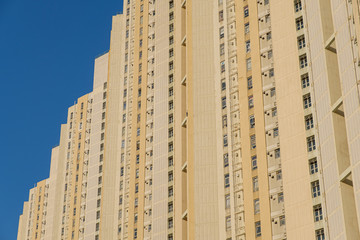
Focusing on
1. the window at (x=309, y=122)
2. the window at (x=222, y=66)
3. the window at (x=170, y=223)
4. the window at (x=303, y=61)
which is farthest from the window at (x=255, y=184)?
the window at (x=170, y=223)

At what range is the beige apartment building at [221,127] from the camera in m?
65.2

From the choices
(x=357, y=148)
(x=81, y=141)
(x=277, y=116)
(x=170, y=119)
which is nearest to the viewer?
(x=357, y=148)

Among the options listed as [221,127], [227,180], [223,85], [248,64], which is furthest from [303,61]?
[227,180]

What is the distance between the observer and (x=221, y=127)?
93750 millimetres

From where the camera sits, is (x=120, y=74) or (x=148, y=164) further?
(x=120, y=74)

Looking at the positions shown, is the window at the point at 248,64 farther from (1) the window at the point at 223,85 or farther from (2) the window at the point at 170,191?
(2) the window at the point at 170,191

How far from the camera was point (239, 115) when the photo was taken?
300 ft

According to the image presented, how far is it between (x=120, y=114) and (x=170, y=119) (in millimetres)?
13503

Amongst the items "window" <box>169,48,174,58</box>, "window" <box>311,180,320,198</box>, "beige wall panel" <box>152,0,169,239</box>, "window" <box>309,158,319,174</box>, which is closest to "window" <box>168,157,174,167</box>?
"beige wall panel" <box>152,0,169,239</box>

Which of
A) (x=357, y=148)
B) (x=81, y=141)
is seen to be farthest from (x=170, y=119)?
(x=357, y=148)

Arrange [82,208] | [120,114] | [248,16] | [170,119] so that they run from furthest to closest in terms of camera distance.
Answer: [82,208]
[120,114]
[170,119]
[248,16]

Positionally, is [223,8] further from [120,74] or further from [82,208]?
[82,208]

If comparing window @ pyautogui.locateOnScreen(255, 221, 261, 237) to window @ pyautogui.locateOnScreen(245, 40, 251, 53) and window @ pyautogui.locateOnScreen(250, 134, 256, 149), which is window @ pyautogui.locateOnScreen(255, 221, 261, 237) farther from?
window @ pyautogui.locateOnScreen(245, 40, 251, 53)

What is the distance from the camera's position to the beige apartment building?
6525cm
